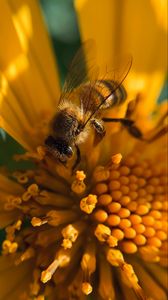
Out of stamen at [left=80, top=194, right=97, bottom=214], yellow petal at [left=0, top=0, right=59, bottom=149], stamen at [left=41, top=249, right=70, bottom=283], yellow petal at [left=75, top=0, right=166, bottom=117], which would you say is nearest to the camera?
stamen at [left=41, top=249, right=70, bottom=283]

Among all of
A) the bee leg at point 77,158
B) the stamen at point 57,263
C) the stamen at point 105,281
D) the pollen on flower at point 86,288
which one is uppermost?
the bee leg at point 77,158

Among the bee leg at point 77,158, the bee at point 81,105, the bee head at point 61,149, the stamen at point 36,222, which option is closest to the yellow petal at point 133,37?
the bee at point 81,105

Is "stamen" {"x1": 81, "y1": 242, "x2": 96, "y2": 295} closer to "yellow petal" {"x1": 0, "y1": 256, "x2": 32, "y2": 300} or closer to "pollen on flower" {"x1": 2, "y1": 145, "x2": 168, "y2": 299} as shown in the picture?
"pollen on flower" {"x1": 2, "y1": 145, "x2": 168, "y2": 299}

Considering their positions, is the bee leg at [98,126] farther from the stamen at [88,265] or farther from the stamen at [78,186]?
the stamen at [88,265]

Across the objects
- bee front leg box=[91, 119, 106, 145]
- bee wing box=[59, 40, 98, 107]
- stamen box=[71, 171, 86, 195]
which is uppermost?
bee wing box=[59, 40, 98, 107]

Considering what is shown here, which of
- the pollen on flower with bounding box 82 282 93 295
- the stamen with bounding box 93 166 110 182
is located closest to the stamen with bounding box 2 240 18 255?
the pollen on flower with bounding box 82 282 93 295

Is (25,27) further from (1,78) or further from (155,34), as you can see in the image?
(155,34)

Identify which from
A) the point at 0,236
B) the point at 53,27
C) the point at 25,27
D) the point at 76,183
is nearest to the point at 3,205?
the point at 0,236
